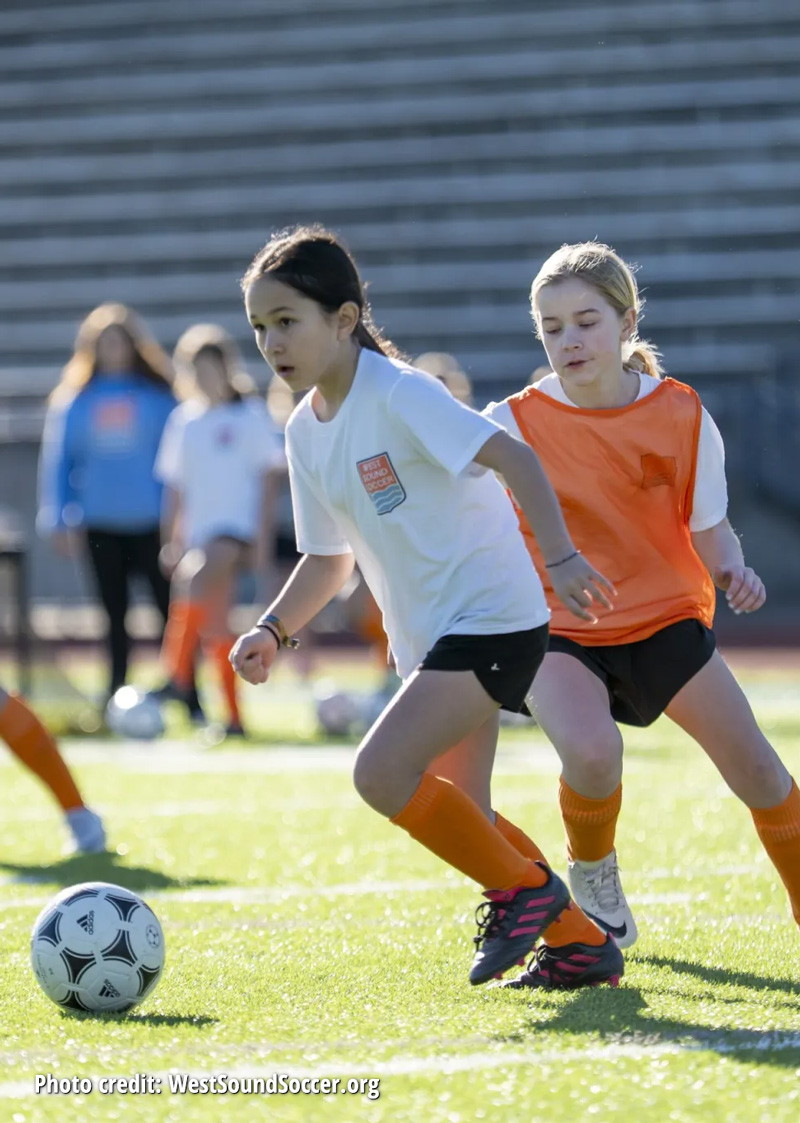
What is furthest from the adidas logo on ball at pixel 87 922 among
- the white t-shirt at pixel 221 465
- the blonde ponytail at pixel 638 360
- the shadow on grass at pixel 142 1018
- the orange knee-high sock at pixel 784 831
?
the white t-shirt at pixel 221 465

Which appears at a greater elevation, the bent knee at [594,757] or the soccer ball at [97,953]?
the bent knee at [594,757]

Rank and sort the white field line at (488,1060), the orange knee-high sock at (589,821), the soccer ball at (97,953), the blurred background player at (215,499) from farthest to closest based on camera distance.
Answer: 1. the blurred background player at (215,499)
2. the orange knee-high sock at (589,821)
3. the soccer ball at (97,953)
4. the white field line at (488,1060)

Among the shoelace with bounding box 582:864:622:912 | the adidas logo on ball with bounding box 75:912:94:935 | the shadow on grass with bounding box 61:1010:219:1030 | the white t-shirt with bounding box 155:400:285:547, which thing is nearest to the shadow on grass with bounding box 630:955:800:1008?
the shoelace with bounding box 582:864:622:912

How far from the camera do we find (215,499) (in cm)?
914

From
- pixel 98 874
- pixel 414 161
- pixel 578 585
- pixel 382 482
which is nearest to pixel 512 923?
pixel 578 585

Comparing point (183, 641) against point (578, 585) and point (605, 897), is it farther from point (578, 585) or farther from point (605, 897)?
point (578, 585)

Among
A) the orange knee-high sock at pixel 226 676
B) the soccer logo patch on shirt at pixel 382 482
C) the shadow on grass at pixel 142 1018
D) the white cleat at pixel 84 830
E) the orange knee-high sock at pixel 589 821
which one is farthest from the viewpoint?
the orange knee-high sock at pixel 226 676

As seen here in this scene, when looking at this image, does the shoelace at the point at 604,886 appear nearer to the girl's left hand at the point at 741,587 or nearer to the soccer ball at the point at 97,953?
the girl's left hand at the point at 741,587

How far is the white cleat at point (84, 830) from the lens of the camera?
17.4 feet

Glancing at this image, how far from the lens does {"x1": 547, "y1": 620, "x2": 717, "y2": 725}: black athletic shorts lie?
3.62 m

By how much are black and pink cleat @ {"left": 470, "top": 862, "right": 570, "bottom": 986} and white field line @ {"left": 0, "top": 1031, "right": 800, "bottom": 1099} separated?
18.2 inches

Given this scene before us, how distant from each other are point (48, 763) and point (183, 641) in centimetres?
399

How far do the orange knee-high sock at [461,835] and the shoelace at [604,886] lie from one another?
1.55ft

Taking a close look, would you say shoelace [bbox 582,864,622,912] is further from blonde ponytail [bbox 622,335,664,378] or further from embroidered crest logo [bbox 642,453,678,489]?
blonde ponytail [bbox 622,335,664,378]
